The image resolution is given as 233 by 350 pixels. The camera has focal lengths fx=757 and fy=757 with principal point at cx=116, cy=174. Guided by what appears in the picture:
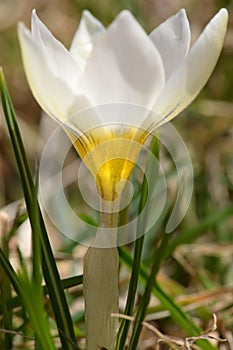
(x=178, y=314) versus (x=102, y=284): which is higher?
(x=102, y=284)

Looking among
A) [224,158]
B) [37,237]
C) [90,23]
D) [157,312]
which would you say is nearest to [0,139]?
[224,158]

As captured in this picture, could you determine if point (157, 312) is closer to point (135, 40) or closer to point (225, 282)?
point (225, 282)

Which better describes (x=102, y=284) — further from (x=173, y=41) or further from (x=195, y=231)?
(x=195, y=231)

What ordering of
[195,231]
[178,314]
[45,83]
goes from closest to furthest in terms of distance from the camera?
[45,83], [178,314], [195,231]

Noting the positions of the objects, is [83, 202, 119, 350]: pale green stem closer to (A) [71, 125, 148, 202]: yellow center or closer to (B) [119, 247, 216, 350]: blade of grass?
(A) [71, 125, 148, 202]: yellow center

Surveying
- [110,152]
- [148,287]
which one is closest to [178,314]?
[148,287]

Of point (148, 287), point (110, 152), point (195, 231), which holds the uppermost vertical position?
point (110, 152)
